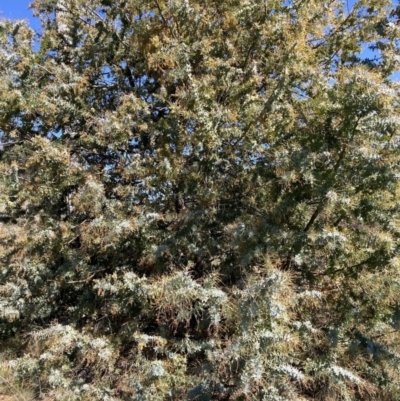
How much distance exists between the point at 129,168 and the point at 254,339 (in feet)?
7.26

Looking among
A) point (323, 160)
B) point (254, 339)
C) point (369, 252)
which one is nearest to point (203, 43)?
point (323, 160)

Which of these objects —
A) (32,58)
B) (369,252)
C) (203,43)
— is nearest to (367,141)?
(369,252)

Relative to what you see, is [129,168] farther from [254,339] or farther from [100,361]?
[254,339]

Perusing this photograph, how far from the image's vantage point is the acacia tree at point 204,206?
360 cm

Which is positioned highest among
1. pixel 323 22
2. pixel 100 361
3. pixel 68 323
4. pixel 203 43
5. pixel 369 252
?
pixel 323 22

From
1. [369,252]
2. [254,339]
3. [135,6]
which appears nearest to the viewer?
[254,339]

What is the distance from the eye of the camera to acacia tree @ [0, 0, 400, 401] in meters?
3.60

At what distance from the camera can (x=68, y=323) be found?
4.67 meters

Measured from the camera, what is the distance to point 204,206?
4473 millimetres

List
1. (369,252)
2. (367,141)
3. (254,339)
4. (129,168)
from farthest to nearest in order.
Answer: (129,168)
(369,252)
(367,141)
(254,339)

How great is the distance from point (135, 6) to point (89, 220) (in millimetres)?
2543

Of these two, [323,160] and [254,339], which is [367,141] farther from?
[254,339]

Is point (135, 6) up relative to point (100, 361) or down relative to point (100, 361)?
up

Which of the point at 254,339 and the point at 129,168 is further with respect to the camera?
the point at 129,168
